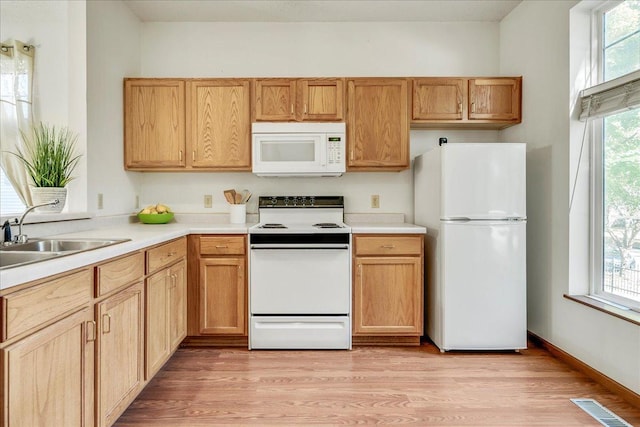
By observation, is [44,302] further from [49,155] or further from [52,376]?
[49,155]

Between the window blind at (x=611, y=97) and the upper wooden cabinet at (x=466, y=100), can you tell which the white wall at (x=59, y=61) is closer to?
the upper wooden cabinet at (x=466, y=100)

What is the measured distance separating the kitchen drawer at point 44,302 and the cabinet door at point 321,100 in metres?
2.08

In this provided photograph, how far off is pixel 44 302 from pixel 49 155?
1.45 metres

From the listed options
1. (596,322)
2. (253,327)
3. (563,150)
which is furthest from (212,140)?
(596,322)

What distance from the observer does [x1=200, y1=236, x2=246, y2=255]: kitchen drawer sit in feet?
9.33

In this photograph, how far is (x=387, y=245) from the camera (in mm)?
2867

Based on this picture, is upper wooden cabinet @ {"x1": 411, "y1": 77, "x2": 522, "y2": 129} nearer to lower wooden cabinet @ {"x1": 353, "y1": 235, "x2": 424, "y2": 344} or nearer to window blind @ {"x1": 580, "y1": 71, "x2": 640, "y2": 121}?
window blind @ {"x1": 580, "y1": 71, "x2": 640, "y2": 121}

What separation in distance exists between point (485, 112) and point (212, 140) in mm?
2177

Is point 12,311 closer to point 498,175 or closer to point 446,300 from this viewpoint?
point 446,300

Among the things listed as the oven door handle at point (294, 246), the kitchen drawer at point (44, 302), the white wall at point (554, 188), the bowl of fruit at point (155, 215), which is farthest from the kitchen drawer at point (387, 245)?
the kitchen drawer at point (44, 302)

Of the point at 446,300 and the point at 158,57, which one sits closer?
the point at 446,300

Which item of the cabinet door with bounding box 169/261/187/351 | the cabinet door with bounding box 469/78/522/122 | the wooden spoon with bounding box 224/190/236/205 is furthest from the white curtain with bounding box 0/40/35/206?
the cabinet door with bounding box 469/78/522/122

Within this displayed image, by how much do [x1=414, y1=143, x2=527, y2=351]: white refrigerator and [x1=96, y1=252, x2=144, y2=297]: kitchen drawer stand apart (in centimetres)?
191

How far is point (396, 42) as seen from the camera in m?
3.49
